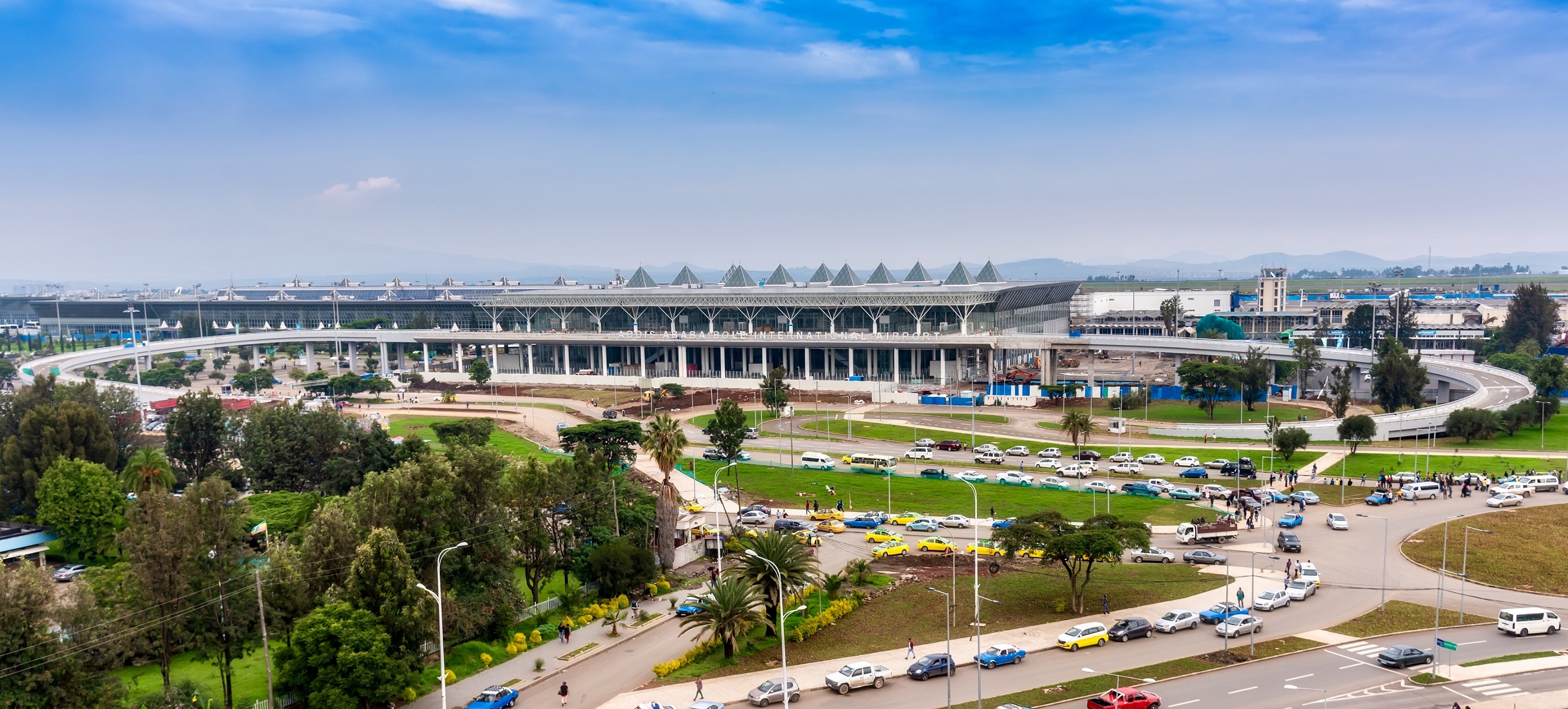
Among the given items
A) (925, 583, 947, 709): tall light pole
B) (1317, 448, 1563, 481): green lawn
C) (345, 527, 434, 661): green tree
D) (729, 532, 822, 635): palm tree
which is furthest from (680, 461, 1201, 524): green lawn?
(345, 527, 434, 661): green tree

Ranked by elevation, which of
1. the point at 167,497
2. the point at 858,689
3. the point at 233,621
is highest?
the point at 167,497

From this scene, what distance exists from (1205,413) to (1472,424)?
77.4 ft

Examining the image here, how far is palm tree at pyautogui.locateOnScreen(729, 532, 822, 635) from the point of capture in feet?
147

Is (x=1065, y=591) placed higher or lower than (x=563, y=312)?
lower

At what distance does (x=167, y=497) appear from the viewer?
138ft

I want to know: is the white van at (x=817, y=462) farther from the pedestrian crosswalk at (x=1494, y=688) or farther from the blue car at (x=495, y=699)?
the pedestrian crosswalk at (x=1494, y=688)

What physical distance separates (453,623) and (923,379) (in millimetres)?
94246

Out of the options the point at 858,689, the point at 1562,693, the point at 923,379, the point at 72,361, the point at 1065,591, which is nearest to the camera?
the point at 1562,693

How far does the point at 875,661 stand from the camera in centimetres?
4162

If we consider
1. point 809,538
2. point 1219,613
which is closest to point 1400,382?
point 1219,613

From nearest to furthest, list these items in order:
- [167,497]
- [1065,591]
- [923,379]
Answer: [167,497]
[1065,591]
[923,379]

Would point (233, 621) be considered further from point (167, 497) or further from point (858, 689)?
point (858, 689)

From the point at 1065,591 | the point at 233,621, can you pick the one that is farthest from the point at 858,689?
the point at 233,621

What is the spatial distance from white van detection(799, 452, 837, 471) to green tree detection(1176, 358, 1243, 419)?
40.0 metres
